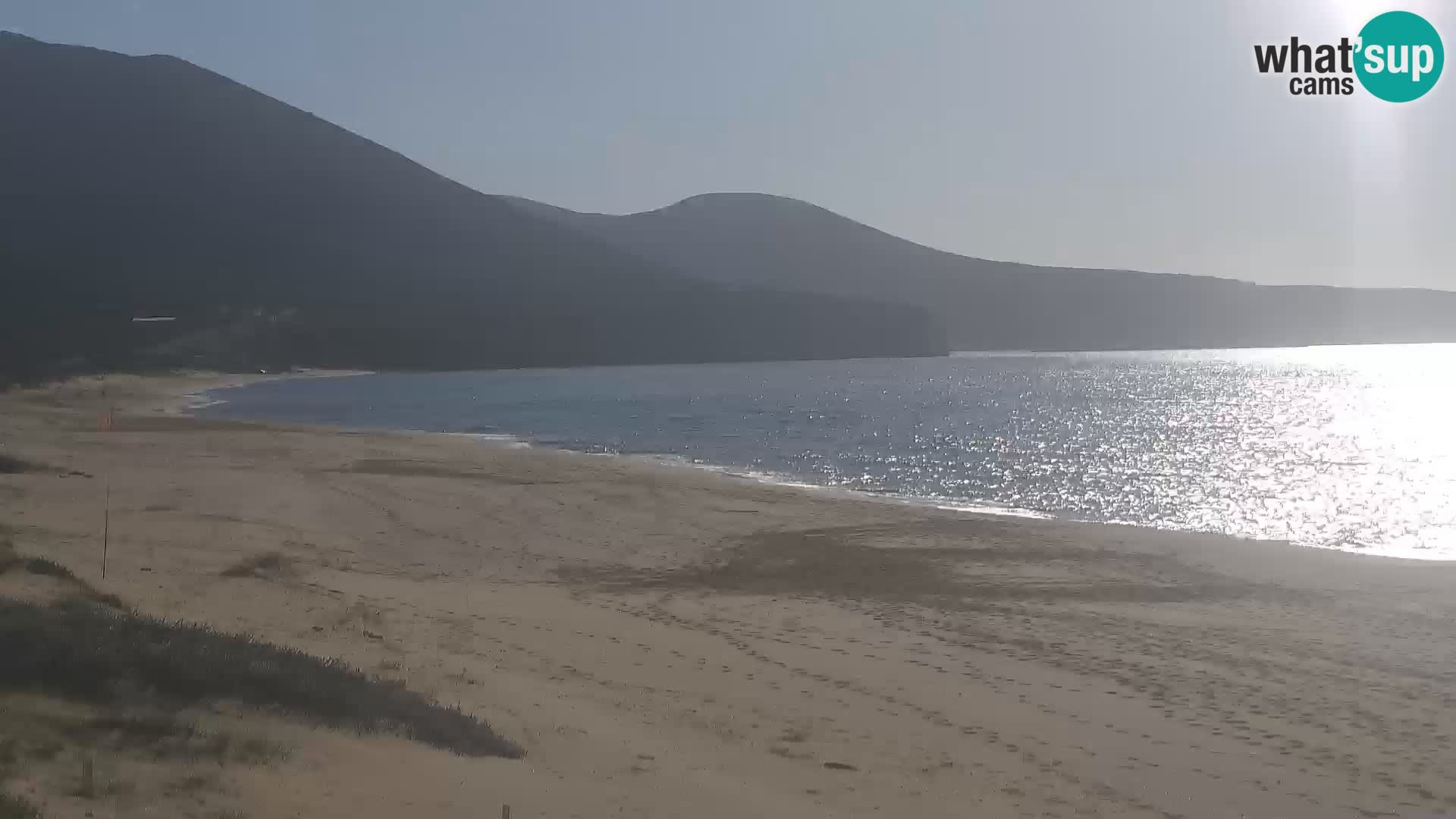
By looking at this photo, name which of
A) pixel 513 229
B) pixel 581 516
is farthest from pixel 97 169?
pixel 581 516

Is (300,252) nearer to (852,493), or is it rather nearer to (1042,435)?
(1042,435)

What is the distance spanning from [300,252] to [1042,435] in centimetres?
12714

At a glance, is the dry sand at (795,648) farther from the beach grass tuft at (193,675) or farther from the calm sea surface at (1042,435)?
the calm sea surface at (1042,435)

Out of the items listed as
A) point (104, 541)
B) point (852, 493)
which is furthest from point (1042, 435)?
point (104, 541)

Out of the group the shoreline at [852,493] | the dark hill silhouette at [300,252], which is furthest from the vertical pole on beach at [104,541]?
the dark hill silhouette at [300,252]

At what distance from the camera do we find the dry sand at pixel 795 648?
21.5 ft

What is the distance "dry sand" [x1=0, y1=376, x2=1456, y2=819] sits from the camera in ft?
21.5

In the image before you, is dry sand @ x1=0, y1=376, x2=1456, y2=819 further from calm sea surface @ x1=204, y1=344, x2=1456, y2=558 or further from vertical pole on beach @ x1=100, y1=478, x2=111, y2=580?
calm sea surface @ x1=204, y1=344, x2=1456, y2=558

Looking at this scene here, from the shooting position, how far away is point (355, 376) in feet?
364

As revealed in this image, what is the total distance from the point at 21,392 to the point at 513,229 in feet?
392

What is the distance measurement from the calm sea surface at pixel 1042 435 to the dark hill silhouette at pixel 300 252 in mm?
30181

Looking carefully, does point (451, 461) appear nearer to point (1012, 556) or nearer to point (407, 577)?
point (407, 577)

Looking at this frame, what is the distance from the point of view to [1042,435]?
4534 cm

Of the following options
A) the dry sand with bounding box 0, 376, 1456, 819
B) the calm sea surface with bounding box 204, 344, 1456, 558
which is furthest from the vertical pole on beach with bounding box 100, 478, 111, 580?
the calm sea surface with bounding box 204, 344, 1456, 558
